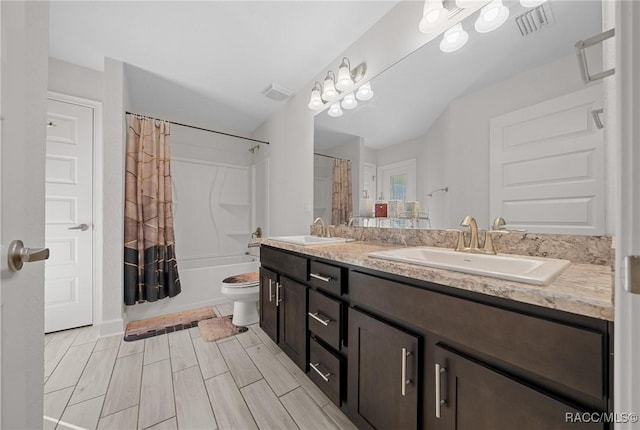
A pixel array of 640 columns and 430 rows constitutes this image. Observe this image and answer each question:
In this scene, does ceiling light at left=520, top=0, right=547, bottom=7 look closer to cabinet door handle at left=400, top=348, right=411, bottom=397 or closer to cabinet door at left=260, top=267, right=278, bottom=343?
cabinet door handle at left=400, top=348, right=411, bottom=397

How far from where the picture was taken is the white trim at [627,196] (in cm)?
37

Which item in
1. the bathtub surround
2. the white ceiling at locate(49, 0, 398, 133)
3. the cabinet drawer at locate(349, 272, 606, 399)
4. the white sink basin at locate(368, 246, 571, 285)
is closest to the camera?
the cabinet drawer at locate(349, 272, 606, 399)

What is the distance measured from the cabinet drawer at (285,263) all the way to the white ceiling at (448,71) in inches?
38.5

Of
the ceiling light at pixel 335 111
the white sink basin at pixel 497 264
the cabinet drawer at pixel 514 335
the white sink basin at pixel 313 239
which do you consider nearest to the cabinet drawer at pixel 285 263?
the white sink basin at pixel 313 239

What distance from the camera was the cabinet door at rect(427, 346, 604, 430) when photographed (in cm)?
53

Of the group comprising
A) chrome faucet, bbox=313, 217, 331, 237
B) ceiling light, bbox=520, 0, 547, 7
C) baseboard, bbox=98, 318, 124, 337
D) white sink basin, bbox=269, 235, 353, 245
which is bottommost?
baseboard, bbox=98, 318, 124, 337

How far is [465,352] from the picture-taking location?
0.69 metres

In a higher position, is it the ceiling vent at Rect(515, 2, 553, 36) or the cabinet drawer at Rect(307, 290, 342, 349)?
the ceiling vent at Rect(515, 2, 553, 36)

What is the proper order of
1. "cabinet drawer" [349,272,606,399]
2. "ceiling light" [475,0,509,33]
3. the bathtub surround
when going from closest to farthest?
1. "cabinet drawer" [349,272,606,399]
2. the bathtub surround
3. "ceiling light" [475,0,509,33]

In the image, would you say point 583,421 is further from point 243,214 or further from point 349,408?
point 243,214

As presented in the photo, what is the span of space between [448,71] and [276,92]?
1698mm

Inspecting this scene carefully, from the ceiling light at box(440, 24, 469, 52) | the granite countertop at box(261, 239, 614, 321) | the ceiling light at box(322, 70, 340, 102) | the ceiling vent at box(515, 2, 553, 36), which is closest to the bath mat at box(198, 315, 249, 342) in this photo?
the granite countertop at box(261, 239, 614, 321)

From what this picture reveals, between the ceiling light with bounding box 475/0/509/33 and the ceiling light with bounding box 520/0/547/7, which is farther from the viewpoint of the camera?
the ceiling light with bounding box 475/0/509/33

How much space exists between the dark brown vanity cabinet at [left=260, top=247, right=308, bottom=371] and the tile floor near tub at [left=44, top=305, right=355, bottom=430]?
19cm
